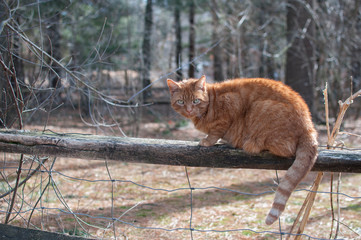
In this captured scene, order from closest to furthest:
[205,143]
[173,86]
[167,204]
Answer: [205,143] → [173,86] → [167,204]

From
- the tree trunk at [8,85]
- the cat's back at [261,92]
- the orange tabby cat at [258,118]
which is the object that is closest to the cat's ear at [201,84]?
the orange tabby cat at [258,118]

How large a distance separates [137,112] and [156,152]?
6.37m

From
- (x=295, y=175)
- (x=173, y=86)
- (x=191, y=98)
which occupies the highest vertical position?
(x=173, y=86)

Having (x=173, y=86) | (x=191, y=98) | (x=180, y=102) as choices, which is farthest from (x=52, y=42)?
(x=191, y=98)

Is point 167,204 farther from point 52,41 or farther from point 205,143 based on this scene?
point 52,41

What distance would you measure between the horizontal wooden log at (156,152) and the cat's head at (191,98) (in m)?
0.66

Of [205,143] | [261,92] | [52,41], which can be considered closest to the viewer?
[205,143]

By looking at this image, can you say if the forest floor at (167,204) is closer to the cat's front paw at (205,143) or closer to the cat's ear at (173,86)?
the cat's front paw at (205,143)

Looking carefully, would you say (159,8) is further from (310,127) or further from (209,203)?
(310,127)

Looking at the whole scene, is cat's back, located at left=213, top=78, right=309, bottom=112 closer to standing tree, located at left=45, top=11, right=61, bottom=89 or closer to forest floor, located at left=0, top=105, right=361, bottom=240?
forest floor, located at left=0, top=105, right=361, bottom=240

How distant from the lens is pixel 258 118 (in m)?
2.59

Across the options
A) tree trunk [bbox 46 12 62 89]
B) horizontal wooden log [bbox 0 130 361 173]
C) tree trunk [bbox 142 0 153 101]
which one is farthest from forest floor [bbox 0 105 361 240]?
tree trunk [bbox 142 0 153 101]

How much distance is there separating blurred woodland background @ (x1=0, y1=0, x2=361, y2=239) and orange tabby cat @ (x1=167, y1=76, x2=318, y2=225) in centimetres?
29

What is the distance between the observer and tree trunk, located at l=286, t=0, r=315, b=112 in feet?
29.7
